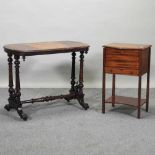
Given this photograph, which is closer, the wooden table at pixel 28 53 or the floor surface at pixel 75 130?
the floor surface at pixel 75 130

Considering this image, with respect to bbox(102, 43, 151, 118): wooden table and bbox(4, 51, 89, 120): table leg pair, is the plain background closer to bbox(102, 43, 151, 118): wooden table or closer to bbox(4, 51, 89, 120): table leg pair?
bbox(4, 51, 89, 120): table leg pair

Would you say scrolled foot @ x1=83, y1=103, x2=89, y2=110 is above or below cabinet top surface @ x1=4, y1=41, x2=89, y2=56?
below

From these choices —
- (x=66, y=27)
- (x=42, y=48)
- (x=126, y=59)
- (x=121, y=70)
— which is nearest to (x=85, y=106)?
(x=121, y=70)

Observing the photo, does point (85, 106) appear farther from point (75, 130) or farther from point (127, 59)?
point (127, 59)

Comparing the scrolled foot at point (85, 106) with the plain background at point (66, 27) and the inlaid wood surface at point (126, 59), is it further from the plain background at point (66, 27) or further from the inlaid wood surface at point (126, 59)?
the plain background at point (66, 27)

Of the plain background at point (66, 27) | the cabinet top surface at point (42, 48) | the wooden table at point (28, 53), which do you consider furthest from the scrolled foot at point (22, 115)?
the plain background at point (66, 27)

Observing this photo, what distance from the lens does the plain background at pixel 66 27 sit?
448 centimetres

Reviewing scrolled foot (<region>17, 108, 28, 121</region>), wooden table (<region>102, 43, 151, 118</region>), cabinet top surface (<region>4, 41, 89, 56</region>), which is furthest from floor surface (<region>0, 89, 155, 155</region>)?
cabinet top surface (<region>4, 41, 89, 56</region>)

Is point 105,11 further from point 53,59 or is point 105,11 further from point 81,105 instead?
point 81,105

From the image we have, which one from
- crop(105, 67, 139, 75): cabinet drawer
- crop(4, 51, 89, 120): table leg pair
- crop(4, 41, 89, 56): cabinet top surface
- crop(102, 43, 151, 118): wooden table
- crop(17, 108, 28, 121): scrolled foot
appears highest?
crop(4, 41, 89, 56): cabinet top surface

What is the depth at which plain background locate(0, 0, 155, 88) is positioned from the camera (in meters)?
4.48

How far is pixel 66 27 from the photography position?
4566 millimetres

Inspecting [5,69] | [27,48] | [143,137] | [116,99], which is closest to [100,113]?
[116,99]

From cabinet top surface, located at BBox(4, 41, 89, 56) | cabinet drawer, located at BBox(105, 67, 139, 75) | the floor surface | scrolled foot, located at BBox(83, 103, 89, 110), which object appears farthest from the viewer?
scrolled foot, located at BBox(83, 103, 89, 110)
